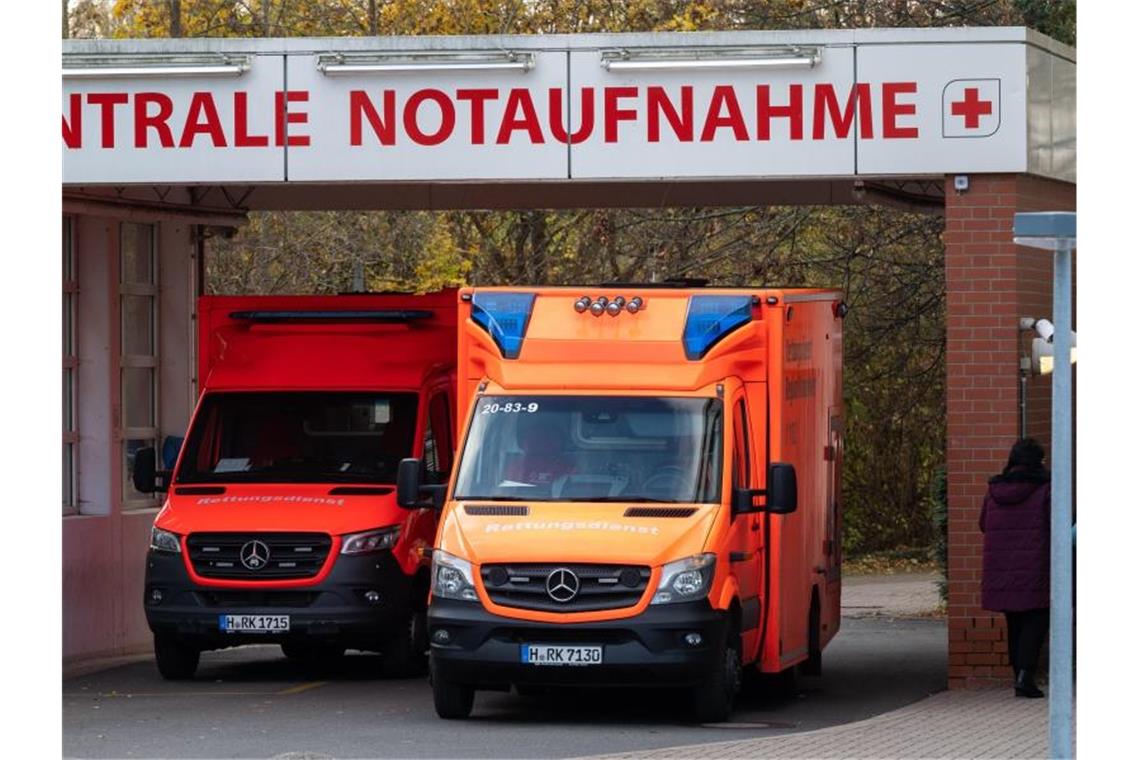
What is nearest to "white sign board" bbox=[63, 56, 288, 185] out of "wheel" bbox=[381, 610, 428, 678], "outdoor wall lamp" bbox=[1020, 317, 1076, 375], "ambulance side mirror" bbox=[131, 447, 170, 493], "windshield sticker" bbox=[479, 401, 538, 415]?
"ambulance side mirror" bbox=[131, 447, 170, 493]

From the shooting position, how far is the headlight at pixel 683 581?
14133 mm

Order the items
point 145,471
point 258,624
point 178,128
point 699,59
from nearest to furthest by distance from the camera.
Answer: point 699,59 → point 258,624 → point 178,128 → point 145,471

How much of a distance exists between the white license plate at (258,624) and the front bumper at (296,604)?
1.5 inches

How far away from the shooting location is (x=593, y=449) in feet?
49.0

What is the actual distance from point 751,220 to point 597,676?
49.4ft

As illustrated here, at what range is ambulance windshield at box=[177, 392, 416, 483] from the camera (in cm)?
1772

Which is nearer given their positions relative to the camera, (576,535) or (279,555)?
(576,535)

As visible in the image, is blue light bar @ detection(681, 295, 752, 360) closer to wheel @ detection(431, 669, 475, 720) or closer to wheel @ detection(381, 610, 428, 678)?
wheel @ detection(431, 669, 475, 720)

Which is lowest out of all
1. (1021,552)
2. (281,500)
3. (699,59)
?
(1021,552)

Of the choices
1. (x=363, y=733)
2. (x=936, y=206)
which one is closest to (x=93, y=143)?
(x=363, y=733)

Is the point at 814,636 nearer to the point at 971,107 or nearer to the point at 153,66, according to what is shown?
the point at 971,107

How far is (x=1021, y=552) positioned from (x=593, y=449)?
118 inches

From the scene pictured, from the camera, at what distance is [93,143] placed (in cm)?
1716

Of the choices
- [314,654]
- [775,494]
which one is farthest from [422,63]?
[314,654]
